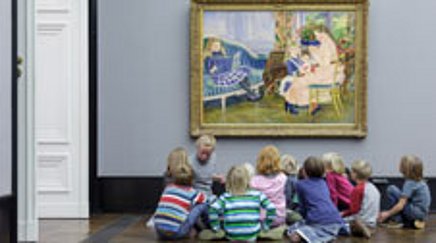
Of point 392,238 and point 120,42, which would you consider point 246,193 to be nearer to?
point 392,238

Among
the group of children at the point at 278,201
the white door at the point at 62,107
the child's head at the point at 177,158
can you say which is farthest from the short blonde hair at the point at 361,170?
the white door at the point at 62,107

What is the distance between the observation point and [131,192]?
10.2 meters

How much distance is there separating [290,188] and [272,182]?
0.52m

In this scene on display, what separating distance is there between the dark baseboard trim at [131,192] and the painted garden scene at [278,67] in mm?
1058

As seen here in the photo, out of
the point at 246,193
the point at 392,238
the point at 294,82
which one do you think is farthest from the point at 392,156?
the point at 246,193

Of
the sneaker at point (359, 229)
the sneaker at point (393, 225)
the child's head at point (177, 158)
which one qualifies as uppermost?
the child's head at point (177, 158)

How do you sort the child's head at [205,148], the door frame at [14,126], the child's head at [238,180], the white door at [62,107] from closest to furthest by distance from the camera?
the door frame at [14,126] → the child's head at [238,180] → the child's head at [205,148] → the white door at [62,107]

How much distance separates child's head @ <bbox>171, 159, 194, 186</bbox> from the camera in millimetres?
8070

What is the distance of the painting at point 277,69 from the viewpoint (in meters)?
10.1

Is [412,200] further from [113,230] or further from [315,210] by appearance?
[113,230]

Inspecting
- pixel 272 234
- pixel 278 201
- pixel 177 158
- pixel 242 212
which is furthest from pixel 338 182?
pixel 177 158

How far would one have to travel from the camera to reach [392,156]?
33.6 feet

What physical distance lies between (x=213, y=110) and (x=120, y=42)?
4.85ft

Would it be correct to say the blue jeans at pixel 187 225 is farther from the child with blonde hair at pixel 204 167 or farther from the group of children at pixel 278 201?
the child with blonde hair at pixel 204 167
